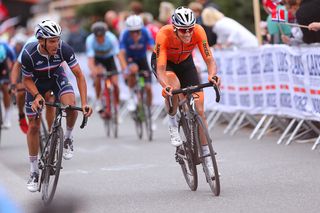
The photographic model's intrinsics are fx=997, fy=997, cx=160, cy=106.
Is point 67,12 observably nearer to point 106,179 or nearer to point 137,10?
point 137,10

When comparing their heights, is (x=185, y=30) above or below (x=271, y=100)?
above

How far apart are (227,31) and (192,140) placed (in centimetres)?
772

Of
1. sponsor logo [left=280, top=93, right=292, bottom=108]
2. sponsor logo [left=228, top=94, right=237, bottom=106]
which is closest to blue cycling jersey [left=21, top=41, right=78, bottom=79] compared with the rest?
sponsor logo [left=280, top=93, right=292, bottom=108]

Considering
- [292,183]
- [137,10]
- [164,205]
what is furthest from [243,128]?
[164,205]

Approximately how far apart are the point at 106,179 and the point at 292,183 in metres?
2.37

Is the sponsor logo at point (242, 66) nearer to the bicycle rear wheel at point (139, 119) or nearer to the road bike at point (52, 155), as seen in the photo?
the bicycle rear wheel at point (139, 119)

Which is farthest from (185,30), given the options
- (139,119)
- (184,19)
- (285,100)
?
(139,119)

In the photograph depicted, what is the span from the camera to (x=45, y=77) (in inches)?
408

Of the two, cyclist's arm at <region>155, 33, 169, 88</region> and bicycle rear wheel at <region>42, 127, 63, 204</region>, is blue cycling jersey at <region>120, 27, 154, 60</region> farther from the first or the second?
bicycle rear wheel at <region>42, 127, 63, 204</region>

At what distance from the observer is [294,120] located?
14.4 m

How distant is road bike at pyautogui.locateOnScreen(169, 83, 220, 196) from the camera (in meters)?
9.50

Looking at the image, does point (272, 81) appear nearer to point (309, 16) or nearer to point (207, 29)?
point (309, 16)

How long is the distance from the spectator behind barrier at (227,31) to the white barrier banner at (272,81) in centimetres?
42

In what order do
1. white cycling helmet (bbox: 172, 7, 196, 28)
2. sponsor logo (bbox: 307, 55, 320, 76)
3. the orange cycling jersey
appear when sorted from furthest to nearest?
1. sponsor logo (bbox: 307, 55, 320, 76)
2. the orange cycling jersey
3. white cycling helmet (bbox: 172, 7, 196, 28)
